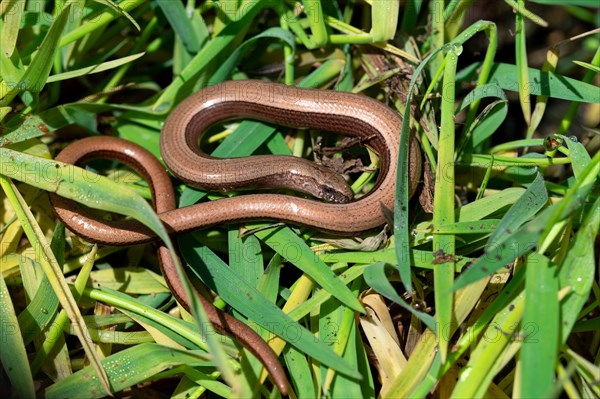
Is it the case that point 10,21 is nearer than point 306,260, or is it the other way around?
point 10,21

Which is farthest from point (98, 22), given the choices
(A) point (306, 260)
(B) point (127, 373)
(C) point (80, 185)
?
(B) point (127, 373)

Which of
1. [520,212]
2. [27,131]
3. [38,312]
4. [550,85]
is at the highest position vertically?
[550,85]

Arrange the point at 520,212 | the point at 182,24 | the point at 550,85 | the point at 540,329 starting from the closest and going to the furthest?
the point at 540,329
the point at 520,212
the point at 550,85
the point at 182,24

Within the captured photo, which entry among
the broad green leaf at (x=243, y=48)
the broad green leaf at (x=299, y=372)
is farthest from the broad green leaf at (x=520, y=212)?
the broad green leaf at (x=243, y=48)

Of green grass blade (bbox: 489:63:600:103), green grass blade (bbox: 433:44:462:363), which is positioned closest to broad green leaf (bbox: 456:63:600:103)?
green grass blade (bbox: 489:63:600:103)

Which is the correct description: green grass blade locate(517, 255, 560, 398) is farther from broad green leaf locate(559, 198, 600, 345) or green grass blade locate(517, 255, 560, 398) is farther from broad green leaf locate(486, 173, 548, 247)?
broad green leaf locate(486, 173, 548, 247)

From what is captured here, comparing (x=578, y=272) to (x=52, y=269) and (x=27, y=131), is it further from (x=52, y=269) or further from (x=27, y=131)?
(x=27, y=131)
